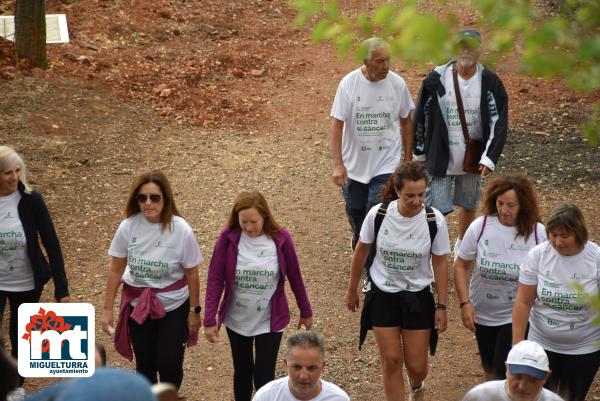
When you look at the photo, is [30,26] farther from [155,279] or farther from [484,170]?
[155,279]

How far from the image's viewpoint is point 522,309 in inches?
276

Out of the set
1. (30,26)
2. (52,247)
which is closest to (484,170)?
(52,247)

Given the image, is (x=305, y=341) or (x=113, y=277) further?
(x=113, y=277)

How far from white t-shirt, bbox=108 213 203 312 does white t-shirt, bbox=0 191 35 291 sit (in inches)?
28.8

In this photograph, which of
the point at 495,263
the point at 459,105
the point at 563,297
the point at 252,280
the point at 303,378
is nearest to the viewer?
the point at 303,378

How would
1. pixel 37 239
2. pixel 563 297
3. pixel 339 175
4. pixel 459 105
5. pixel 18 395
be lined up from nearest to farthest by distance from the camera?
pixel 563 297 → pixel 18 395 → pixel 37 239 → pixel 459 105 → pixel 339 175

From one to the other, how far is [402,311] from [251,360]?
43.4 inches

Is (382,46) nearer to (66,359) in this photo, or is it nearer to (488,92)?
(488,92)

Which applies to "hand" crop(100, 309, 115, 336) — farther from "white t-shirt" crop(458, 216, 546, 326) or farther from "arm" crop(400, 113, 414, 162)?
"arm" crop(400, 113, 414, 162)

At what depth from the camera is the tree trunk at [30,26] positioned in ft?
46.3

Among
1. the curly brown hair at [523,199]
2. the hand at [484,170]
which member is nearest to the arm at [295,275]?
the curly brown hair at [523,199]

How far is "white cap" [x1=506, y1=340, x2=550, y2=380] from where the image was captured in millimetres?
6258

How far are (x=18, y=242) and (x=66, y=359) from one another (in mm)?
1068

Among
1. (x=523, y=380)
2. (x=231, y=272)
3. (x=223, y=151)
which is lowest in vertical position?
(x=523, y=380)
